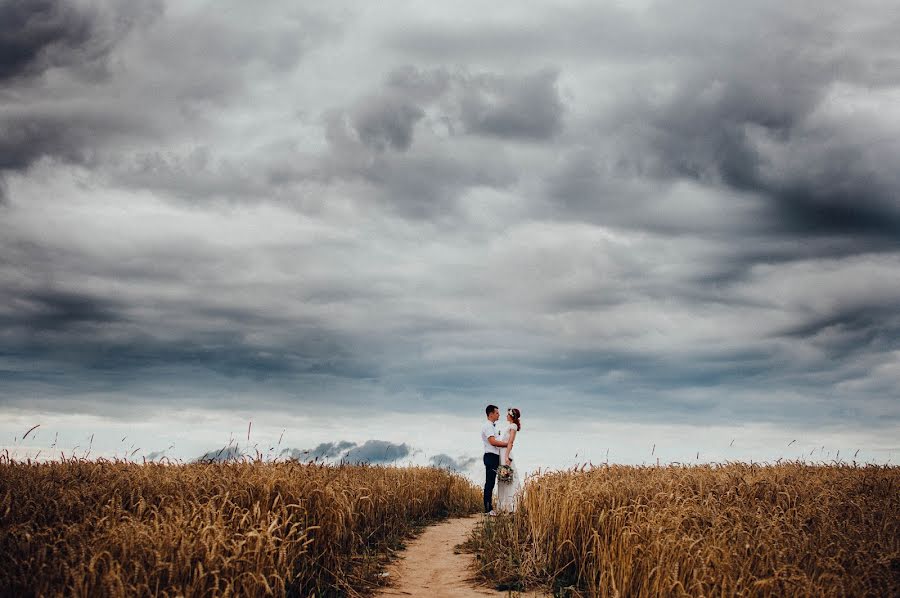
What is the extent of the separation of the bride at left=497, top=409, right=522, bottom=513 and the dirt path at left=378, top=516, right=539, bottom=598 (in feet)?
6.10

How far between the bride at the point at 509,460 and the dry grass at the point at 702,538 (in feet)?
8.56

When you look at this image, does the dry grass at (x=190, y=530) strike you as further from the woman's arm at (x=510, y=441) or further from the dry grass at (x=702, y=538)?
the woman's arm at (x=510, y=441)

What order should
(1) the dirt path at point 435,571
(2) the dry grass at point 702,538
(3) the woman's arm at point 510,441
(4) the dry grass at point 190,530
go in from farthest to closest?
(3) the woman's arm at point 510,441 → (1) the dirt path at point 435,571 → (2) the dry grass at point 702,538 → (4) the dry grass at point 190,530

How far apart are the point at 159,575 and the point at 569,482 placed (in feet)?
24.3

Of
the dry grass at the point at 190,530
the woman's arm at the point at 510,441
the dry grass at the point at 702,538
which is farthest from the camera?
the woman's arm at the point at 510,441

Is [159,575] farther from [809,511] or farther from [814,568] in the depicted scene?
[809,511]

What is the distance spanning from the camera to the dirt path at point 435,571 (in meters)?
10.0

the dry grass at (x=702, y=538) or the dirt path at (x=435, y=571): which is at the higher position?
the dry grass at (x=702, y=538)

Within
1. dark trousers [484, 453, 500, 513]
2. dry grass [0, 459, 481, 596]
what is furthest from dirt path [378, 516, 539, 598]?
dark trousers [484, 453, 500, 513]

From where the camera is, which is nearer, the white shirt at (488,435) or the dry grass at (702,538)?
the dry grass at (702,538)

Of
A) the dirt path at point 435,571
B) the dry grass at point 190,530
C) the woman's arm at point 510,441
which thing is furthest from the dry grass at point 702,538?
the dry grass at point 190,530

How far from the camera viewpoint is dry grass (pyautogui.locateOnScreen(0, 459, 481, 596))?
661 centimetres

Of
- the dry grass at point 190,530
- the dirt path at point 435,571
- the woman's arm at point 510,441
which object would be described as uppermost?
the woman's arm at point 510,441

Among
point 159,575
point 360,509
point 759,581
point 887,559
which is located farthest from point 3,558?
point 887,559
